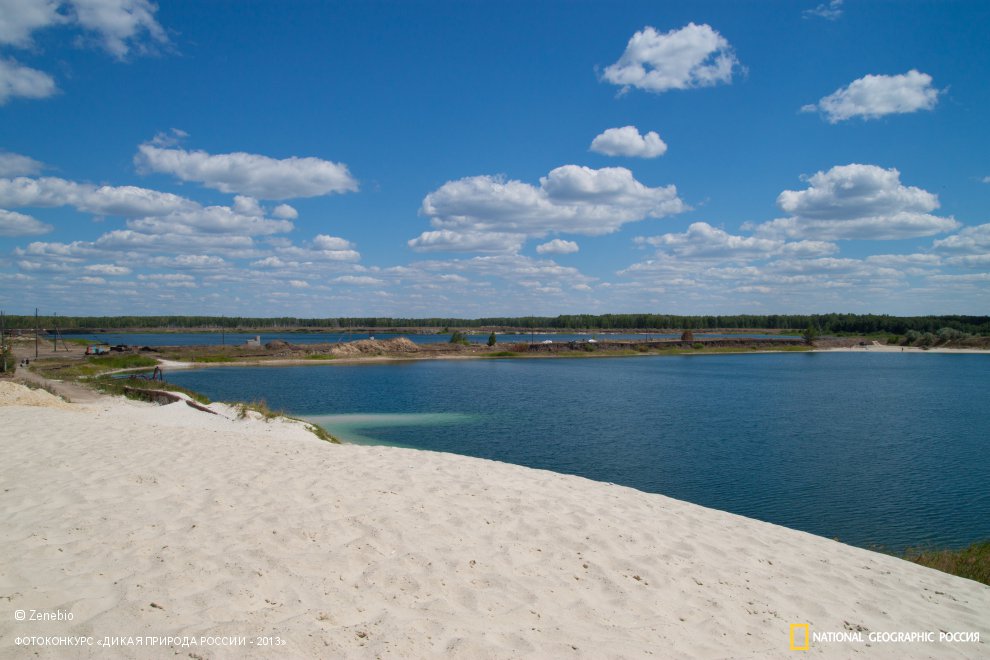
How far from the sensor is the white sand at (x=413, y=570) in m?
4.05

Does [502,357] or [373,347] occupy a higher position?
[373,347]

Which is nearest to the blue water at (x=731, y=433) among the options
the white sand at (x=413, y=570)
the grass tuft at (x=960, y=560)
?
the grass tuft at (x=960, y=560)

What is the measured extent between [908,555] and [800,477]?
7.21 m

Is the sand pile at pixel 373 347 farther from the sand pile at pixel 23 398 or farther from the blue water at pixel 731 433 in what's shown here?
the sand pile at pixel 23 398

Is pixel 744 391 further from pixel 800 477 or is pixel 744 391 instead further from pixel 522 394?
pixel 800 477

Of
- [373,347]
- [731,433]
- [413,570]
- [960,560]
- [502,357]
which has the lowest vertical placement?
[502,357]

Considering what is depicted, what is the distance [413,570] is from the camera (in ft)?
16.8

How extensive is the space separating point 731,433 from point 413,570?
21.3 metres

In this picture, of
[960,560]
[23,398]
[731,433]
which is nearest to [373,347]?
[731,433]

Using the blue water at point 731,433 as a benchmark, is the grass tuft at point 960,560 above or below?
above

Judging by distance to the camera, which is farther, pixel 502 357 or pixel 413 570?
pixel 502 357

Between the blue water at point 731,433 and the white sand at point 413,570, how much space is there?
6.49m

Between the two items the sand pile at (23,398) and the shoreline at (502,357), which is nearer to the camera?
the sand pile at (23,398)

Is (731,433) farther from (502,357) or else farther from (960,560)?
(502,357)
